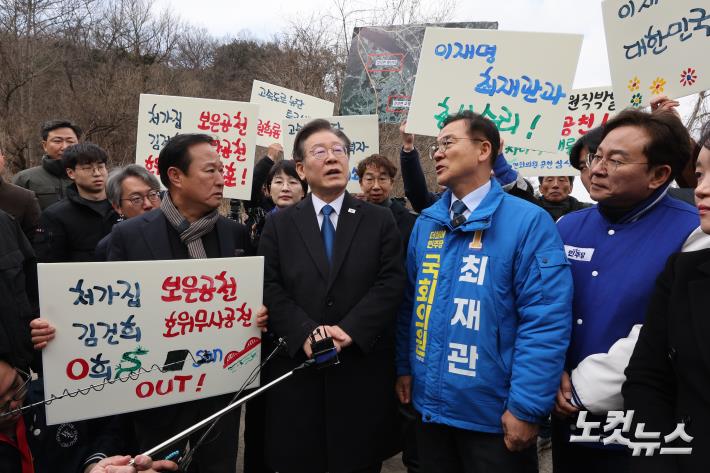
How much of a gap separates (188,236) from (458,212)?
4.12ft

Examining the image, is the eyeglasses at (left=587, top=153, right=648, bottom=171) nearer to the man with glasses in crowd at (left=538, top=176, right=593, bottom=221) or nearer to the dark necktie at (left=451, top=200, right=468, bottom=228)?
the dark necktie at (left=451, top=200, right=468, bottom=228)

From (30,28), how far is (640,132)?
66.9ft

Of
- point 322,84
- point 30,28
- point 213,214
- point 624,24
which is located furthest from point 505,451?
point 30,28

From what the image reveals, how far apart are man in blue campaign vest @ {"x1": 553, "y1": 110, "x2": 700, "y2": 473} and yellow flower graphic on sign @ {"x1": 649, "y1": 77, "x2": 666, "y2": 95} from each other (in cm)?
104

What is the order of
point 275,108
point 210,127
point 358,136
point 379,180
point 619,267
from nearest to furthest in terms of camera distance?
1. point 619,267
2. point 379,180
3. point 210,127
4. point 358,136
5. point 275,108

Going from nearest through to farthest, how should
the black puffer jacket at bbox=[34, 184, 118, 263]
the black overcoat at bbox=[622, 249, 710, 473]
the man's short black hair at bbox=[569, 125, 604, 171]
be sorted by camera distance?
the black overcoat at bbox=[622, 249, 710, 473] → the man's short black hair at bbox=[569, 125, 604, 171] → the black puffer jacket at bbox=[34, 184, 118, 263]

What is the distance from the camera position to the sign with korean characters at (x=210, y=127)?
449 centimetres

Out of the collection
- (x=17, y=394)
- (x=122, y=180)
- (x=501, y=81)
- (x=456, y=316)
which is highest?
(x=501, y=81)

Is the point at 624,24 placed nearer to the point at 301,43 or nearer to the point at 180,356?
the point at 180,356

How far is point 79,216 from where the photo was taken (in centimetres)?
368

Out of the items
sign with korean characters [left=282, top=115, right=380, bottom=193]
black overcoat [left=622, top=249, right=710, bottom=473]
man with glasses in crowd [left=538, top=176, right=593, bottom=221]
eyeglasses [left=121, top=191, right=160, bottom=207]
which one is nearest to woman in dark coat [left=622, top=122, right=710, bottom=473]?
black overcoat [left=622, top=249, right=710, bottom=473]

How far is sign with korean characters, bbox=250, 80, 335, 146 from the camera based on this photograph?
6240 mm

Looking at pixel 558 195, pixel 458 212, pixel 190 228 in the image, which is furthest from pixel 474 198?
pixel 558 195

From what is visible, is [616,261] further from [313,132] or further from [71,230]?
[71,230]
